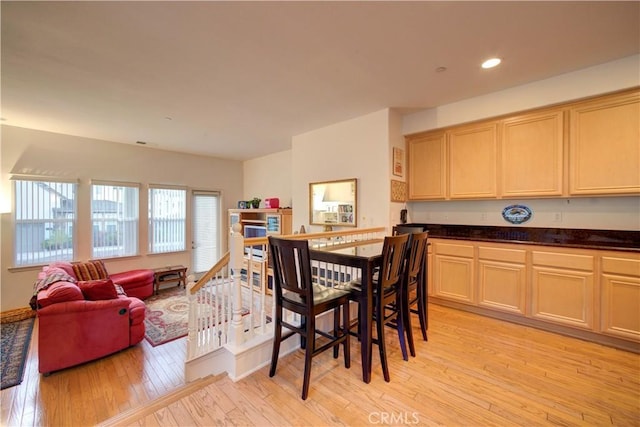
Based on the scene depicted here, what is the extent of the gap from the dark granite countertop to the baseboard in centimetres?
643

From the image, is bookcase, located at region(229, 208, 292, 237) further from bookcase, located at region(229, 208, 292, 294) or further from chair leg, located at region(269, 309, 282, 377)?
chair leg, located at region(269, 309, 282, 377)

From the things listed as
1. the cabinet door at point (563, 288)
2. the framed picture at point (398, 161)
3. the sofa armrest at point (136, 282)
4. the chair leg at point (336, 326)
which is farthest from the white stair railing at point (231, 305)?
the sofa armrest at point (136, 282)

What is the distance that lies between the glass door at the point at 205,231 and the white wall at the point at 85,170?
186mm

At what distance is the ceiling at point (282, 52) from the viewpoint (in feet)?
6.09

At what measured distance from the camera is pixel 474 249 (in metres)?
3.29

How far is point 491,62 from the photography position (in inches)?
99.3

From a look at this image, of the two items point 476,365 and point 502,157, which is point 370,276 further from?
point 502,157

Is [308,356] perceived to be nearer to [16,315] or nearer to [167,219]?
[16,315]

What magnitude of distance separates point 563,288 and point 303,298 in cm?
A: 280

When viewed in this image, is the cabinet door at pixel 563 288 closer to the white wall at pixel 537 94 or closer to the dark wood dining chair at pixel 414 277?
the dark wood dining chair at pixel 414 277

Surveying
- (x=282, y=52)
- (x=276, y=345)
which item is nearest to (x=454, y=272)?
(x=276, y=345)

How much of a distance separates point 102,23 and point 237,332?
8.33 ft

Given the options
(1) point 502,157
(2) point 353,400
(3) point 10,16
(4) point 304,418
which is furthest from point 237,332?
(1) point 502,157

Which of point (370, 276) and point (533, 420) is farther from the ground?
point (370, 276)
